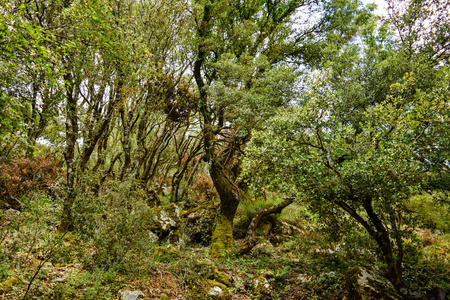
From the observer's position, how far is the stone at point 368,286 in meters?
5.32

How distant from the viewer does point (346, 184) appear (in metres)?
5.38

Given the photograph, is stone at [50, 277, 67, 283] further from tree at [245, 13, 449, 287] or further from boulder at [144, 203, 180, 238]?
tree at [245, 13, 449, 287]

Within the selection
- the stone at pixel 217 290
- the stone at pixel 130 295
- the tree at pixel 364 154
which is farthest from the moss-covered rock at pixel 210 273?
the tree at pixel 364 154

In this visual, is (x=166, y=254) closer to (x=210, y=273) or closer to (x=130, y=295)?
(x=210, y=273)

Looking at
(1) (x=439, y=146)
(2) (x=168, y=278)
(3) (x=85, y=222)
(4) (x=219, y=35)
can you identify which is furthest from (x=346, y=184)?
(4) (x=219, y=35)

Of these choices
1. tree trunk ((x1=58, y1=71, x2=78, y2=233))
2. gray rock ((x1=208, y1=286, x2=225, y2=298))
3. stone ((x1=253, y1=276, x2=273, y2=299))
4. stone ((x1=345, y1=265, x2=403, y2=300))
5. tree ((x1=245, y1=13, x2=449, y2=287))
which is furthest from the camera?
stone ((x1=253, y1=276, x2=273, y2=299))

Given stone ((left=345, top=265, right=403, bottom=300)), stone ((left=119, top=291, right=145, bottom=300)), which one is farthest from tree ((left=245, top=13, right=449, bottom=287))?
stone ((left=119, top=291, right=145, bottom=300))

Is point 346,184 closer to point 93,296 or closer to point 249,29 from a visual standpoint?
point 93,296

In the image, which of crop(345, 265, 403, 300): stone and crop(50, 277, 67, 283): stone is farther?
crop(345, 265, 403, 300): stone

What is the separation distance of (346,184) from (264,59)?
6.81 m

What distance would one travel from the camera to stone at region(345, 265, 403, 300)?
17.5 feet

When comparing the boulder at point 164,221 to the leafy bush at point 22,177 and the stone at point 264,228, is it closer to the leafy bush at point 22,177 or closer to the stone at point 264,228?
the leafy bush at point 22,177

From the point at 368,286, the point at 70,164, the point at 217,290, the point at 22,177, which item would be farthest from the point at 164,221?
the point at 368,286

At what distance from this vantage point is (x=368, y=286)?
5.43 m
